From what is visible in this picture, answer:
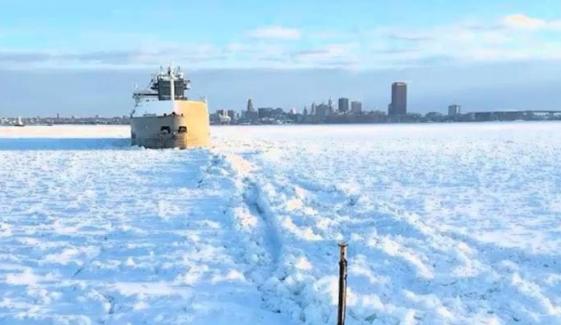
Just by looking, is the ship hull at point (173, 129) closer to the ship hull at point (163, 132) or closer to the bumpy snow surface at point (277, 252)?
the ship hull at point (163, 132)

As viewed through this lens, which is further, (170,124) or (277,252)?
(170,124)

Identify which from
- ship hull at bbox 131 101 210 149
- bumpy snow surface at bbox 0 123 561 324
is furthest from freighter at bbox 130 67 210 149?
bumpy snow surface at bbox 0 123 561 324

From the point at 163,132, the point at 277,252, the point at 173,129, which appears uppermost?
the point at 173,129

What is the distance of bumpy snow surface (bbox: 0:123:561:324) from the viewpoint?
18.9 ft

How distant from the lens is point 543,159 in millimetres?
24453

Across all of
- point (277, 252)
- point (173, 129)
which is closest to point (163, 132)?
point (173, 129)

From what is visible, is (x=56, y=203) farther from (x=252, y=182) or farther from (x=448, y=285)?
(x=448, y=285)

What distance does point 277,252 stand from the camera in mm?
7828

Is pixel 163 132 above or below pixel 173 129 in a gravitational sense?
below

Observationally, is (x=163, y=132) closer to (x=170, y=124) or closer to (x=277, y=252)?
(x=170, y=124)

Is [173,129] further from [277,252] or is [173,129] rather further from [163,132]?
[277,252]

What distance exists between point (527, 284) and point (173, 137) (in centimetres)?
3037

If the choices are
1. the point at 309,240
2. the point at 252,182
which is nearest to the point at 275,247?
the point at 309,240

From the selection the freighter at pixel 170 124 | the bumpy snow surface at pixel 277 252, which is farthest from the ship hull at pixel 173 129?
the bumpy snow surface at pixel 277 252
